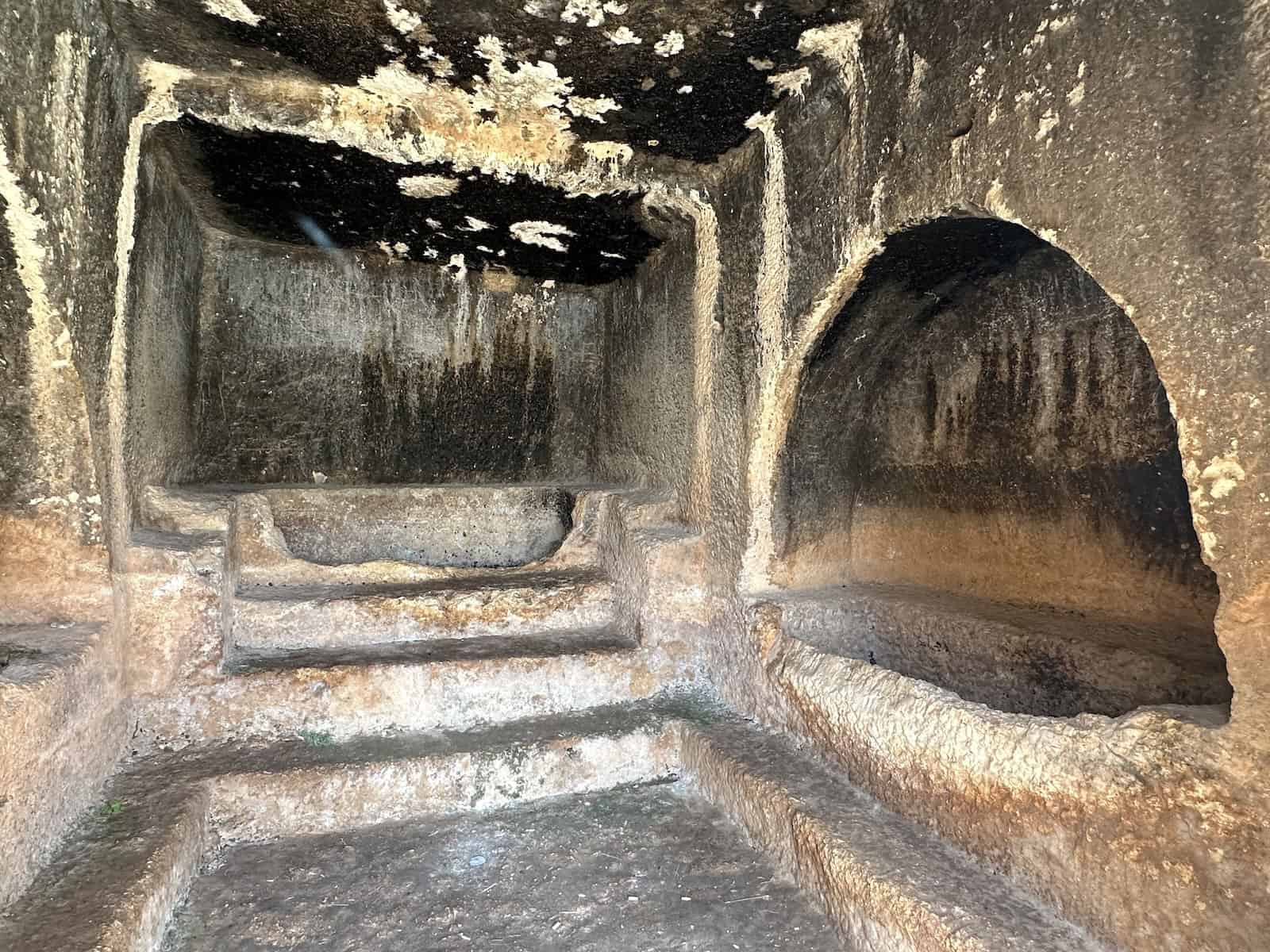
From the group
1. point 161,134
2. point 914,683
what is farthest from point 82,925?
point 161,134

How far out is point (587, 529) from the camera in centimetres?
412

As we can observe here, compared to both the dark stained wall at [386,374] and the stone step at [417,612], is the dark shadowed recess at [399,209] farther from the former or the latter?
the stone step at [417,612]

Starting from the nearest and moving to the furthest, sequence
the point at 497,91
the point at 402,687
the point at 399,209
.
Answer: the point at 497,91
the point at 402,687
the point at 399,209

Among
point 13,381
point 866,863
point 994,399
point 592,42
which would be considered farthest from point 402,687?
point 994,399

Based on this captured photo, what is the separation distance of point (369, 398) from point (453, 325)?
2.41ft

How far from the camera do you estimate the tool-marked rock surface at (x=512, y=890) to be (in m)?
2.10

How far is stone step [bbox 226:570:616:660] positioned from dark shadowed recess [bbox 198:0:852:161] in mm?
2187

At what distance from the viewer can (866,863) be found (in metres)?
1.99

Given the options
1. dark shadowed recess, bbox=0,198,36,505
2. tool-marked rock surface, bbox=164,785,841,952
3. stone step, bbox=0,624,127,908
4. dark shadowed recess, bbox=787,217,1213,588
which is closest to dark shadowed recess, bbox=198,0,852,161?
dark shadowed recess, bbox=787,217,1213,588

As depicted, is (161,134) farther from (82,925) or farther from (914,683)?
(914,683)

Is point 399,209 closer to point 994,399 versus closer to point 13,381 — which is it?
point 13,381

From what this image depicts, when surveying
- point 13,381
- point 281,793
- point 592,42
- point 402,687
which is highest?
point 592,42

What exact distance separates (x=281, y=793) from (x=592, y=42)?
2850 mm

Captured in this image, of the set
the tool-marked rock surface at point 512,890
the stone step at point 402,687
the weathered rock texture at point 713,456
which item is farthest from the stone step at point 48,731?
the tool-marked rock surface at point 512,890
